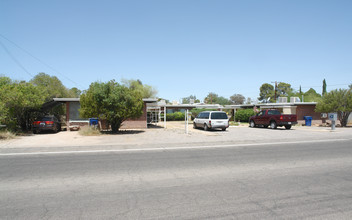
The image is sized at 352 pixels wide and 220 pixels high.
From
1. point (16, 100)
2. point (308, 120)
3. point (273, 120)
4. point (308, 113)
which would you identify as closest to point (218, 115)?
point (273, 120)

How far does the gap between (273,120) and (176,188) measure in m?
20.5

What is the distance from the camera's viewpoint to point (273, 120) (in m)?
23.5

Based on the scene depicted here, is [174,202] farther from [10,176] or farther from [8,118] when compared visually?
[8,118]

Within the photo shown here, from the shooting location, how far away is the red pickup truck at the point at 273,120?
74.1 feet

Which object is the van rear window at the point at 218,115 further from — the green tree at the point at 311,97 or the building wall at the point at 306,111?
the green tree at the point at 311,97

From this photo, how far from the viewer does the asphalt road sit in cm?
408

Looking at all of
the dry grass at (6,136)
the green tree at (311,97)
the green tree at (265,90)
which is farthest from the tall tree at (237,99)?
the dry grass at (6,136)

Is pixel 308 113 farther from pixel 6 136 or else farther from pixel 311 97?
pixel 6 136

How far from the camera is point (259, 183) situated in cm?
573

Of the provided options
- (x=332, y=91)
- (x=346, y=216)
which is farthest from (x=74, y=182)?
(x=332, y=91)

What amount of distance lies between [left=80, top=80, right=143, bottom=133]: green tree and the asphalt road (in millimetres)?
8367

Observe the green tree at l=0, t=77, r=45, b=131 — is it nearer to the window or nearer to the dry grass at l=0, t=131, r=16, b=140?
the dry grass at l=0, t=131, r=16, b=140

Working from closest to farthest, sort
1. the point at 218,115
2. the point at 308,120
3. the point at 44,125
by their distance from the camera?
the point at 44,125 < the point at 218,115 < the point at 308,120

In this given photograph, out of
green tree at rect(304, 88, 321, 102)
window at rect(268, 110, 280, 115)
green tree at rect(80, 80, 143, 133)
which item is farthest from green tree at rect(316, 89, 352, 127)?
green tree at rect(80, 80, 143, 133)
